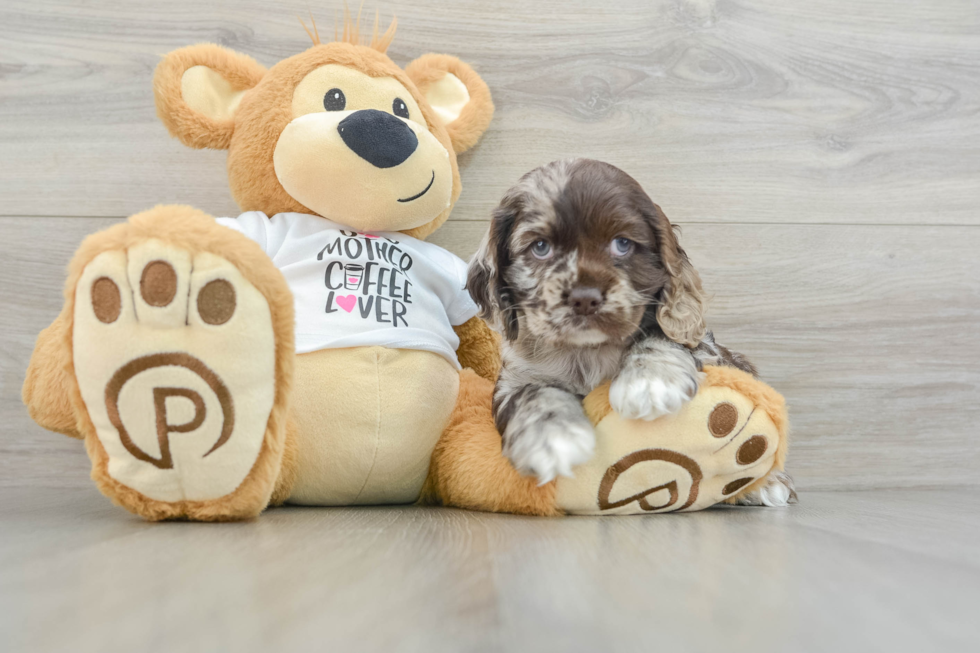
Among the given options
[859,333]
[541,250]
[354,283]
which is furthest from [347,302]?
[859,333]

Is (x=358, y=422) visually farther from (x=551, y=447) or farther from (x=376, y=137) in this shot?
(x=376, y=137)

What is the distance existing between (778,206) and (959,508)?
1011 mm

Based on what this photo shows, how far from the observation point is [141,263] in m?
1.04

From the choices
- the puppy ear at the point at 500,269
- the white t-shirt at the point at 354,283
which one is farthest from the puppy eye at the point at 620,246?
the white t-shirt at the point at 354,283

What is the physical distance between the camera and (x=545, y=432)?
4.32ft

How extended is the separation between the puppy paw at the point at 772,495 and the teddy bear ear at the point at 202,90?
61.4 inches

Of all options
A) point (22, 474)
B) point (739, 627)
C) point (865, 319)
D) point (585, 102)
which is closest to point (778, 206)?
point (865, 319)

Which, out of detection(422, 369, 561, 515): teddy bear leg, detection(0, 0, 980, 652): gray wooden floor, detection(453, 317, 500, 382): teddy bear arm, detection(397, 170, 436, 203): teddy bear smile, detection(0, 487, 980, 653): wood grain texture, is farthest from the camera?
detection(0, 0, 980, 652): gray wooden floor

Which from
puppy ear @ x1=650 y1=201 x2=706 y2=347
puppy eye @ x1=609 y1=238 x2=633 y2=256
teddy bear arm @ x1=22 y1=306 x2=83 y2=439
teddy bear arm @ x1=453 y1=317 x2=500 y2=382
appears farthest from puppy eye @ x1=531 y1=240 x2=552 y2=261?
teddy bear arm @ x1=22 y1=306 x2=83 y2=439

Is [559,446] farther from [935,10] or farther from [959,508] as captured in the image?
[935,10]

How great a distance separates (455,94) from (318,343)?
3.00ft

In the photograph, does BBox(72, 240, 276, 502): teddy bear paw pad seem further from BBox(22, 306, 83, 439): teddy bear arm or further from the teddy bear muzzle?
the teddy bear muzzle

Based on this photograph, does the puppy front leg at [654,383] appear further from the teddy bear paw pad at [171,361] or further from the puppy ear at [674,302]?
the teddy bear paw pad at [171,361]

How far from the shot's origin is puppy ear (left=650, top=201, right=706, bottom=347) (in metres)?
1.44
